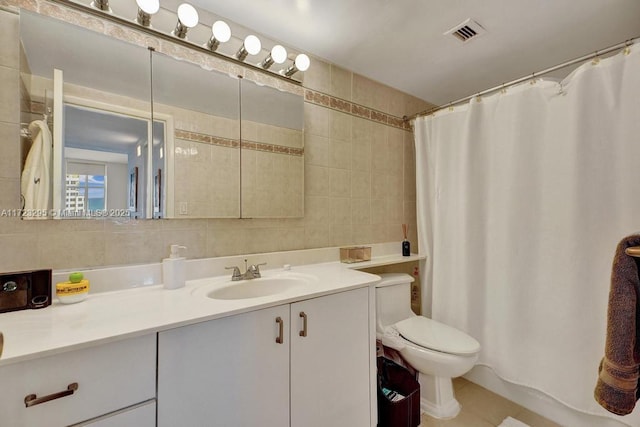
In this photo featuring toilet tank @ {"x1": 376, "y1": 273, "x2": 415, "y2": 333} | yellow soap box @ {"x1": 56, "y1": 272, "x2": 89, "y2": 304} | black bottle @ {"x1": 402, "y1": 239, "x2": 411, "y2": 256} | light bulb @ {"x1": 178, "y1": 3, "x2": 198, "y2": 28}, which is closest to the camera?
yellow soap box @ {"x1": 56, "y1": 272, "x2": 89, "y2": 304}

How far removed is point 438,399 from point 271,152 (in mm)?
1716

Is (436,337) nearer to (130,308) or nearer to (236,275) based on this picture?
(236,275)

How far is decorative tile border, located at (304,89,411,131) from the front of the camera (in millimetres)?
1704

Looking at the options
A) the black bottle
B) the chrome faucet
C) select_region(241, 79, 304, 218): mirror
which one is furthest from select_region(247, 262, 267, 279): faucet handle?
the black bottle

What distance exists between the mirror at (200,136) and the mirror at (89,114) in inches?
2.9

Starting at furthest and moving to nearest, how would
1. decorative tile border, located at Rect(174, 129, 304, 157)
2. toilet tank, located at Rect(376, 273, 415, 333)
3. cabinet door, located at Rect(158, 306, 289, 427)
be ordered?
1. toilet tank, located at Rect(376, 273, 415, 333)
2. decorative tile border, located at Rect(174, 129, 304, 157)
3. cabinet door, located at Rect(158, 306, 289, 427)

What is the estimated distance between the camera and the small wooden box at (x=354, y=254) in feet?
5.74

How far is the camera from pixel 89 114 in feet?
3.49

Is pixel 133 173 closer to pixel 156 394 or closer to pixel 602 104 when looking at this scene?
pixel 156 394

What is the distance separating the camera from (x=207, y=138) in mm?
1330

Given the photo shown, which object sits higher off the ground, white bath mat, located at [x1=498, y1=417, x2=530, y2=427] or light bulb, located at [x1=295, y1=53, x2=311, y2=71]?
light bulb, located at [x1=295, y1=53, x2=311, y2=71]

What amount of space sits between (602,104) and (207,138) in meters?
1.91

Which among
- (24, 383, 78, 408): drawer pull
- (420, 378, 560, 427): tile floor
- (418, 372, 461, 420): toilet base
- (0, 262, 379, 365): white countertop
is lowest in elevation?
(420, 378, 560, 427): tile floor

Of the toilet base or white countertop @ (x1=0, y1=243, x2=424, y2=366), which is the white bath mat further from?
white countertop @ (x1=0, y1=243, x2=424, y2=366)
